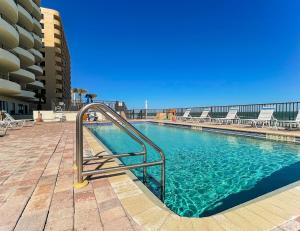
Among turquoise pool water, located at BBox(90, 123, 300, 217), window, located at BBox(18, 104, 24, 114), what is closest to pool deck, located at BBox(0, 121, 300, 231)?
turquoise pool water, located at BBox(90, 123, 300, 217)

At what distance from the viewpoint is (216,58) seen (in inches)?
1141

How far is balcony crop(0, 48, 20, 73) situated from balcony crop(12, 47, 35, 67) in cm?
311

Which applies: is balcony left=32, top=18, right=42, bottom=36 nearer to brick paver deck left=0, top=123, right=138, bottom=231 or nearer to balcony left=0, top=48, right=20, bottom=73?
balcony left=0, top=48, right=20, bottom=73

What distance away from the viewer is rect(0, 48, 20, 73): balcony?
46.3 ft

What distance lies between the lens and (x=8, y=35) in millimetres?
15422

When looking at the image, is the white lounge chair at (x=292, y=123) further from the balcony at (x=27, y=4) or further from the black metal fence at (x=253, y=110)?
the balcony at (x=27, y=4)

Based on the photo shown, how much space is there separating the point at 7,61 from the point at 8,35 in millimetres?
2486

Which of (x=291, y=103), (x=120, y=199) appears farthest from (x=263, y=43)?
(x=120, y=199)

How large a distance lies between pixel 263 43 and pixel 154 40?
14.4 metres

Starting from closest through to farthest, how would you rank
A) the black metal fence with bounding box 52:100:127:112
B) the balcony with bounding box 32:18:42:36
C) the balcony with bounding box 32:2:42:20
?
the black metal fence with bounding box 52:100:127:112 → the balcony with bounding box 32:2:42:20 → the balcony with bounding box 32:18:42:36

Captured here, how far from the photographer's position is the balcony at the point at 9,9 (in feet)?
49.0

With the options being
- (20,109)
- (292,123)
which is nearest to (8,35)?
(20,109)

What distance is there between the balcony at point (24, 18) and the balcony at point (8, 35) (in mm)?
5185

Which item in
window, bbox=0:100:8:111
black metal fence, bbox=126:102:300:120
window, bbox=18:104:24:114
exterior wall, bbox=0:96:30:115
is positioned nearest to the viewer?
black metal fence, bbox=126:102:300:120
